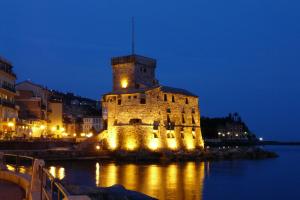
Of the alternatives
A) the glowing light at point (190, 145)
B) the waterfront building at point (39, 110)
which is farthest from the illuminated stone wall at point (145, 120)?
the waterfront building at point (39, 110)

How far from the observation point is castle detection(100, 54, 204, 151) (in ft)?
182

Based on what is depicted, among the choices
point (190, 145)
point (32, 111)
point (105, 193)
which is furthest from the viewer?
point (190, 145)

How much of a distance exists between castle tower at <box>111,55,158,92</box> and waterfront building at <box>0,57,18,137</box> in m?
15.5

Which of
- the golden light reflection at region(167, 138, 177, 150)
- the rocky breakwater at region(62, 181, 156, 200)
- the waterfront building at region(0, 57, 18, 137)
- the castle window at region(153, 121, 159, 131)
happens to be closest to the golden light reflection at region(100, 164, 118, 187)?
the rocky breakwater at region(62, 181, 156, 200)

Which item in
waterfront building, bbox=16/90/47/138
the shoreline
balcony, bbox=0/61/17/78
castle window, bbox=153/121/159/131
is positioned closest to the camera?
the shoreline

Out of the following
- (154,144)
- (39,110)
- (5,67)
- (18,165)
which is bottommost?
(18,165)

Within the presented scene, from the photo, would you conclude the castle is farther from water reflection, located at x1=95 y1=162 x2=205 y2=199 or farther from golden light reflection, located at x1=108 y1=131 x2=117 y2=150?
water reflection, located at x1=95 y1=162 x2=205 y2=199

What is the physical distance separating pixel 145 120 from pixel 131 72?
884 cm

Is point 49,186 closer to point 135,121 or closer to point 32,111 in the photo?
point 135,121

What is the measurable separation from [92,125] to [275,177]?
4475 centimetres

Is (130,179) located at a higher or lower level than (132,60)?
lower

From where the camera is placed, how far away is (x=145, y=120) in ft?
183

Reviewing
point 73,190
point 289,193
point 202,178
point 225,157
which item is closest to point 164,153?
point 225,157

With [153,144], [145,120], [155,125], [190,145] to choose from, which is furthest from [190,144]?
[145,120]
